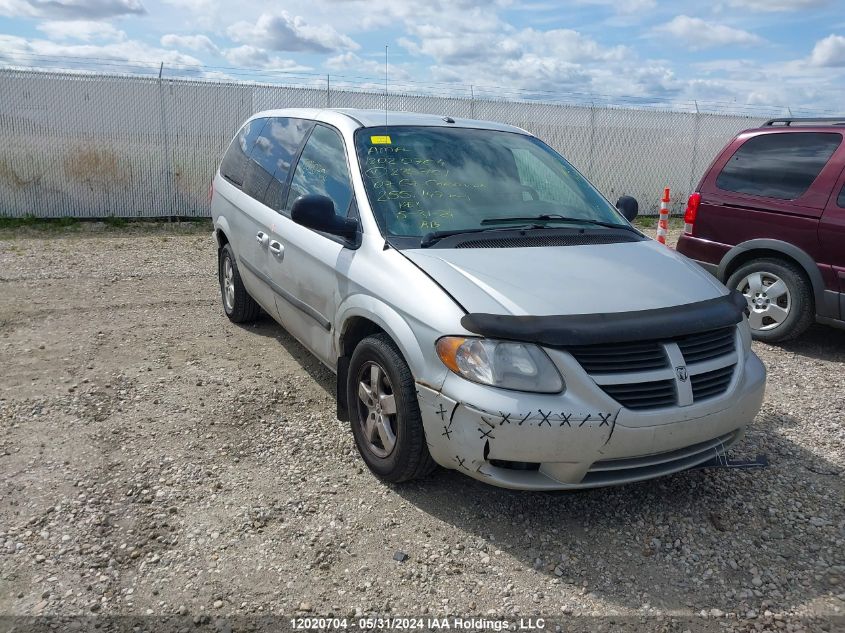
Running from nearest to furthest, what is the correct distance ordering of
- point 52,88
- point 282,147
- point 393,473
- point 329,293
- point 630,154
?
point 393,473, point 329,293, point 282,147, point 52,88, point 630,154

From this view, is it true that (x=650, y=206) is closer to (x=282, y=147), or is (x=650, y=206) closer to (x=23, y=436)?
(x=282, y=147)

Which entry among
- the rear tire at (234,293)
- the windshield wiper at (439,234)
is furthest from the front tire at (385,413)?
the rear tire at (234,293)

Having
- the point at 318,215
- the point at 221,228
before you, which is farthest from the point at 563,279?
the point at 221,228

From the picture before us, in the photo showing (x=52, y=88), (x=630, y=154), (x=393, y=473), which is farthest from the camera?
(x=630, y=154)

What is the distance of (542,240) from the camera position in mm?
3799

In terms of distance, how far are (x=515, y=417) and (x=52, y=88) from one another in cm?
1170

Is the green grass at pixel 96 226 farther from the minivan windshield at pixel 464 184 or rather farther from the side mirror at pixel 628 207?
the side mirror at pixel 628 207

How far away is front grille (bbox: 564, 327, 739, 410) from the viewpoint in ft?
9.75

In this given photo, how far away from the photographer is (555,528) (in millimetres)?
3301

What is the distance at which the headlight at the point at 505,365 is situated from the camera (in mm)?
2936

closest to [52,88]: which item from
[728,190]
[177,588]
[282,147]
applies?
[282,147]

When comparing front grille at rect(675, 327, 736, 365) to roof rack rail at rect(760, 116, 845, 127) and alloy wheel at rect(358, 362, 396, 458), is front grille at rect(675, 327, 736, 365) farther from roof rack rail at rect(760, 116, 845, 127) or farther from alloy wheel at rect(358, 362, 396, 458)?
roof rack rail at rect(760, 116, 845, 127)

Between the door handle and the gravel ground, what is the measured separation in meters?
0.93

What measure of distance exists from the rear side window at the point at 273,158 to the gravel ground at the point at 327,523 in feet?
4.23
